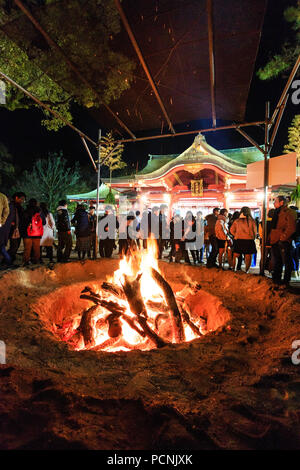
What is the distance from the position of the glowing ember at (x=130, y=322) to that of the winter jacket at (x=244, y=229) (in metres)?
2.48

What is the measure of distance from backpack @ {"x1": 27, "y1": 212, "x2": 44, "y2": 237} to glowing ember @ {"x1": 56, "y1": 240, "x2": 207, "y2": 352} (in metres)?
2.96

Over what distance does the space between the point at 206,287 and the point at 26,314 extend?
3409 millimetres

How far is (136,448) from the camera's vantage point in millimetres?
1280

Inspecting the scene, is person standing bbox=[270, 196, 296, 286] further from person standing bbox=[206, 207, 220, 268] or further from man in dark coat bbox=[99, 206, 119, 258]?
man in dark coat bbox=[99, 206, 119, 258]

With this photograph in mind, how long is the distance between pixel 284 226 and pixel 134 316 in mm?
3522

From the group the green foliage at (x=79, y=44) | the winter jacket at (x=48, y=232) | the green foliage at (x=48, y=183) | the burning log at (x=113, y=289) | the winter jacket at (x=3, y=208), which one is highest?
the green foliage at (x=48, y=183)

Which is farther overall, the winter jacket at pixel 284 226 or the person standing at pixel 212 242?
the person standing at pixel 212 242

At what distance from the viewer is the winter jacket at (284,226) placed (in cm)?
469

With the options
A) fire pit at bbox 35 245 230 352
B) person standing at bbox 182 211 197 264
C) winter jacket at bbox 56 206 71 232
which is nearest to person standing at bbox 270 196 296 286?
fire pit at bbox 35 245 230 352

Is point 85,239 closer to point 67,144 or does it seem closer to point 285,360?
point 285,360

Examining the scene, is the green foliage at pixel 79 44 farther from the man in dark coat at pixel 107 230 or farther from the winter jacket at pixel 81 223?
the man in dark coat at pixel 107 230

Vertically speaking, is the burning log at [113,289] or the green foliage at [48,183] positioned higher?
the green foliage at [48,183]

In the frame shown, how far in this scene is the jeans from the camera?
4.80 metres

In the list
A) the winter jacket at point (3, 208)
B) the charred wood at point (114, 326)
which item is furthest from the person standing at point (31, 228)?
the charred wood at point (114, 326)
